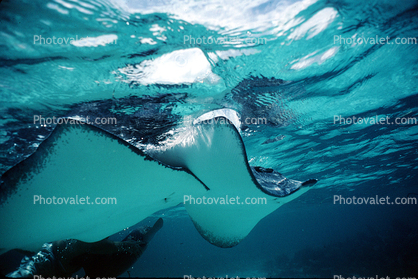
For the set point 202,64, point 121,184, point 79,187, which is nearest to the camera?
point 79,187

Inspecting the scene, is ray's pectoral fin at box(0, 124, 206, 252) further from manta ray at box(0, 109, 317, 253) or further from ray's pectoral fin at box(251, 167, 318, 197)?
ray's pectoral fin at box(251, 167, 318, 197)

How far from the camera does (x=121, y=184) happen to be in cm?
305

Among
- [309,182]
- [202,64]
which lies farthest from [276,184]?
[202,64]

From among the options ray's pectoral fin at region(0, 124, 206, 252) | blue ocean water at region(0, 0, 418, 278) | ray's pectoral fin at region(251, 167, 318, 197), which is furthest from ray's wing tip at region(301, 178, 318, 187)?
blue ocean water at region(0, 0, 418, 278)

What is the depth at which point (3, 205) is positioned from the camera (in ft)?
8.89

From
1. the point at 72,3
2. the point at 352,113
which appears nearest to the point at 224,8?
the point at 72,3

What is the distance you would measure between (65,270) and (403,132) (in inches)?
575

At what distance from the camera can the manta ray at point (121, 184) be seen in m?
2.40

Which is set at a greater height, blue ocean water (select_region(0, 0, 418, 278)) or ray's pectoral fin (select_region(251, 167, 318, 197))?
blue ocean water (select_region(0, 0, 418, 278))

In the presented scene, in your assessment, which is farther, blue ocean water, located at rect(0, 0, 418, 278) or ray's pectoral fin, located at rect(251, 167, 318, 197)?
Answer: blue ocean water, located at rect(0, 0, 418, 278)

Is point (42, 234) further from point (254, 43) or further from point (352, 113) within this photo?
point (352, 113)

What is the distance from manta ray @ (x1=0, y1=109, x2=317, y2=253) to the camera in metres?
2.40

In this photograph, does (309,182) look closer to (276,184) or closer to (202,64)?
(276,184)

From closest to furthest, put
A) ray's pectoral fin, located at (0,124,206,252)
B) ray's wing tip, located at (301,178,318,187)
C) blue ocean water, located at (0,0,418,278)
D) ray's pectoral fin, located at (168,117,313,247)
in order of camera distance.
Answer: ray's pectoral fin, located at (0,124,206,252), ray's pectoral fin, located at (168,117,313,247), ray's wing tip, located at (301,178,318,187), blue ocean water, located at (0,0,418,278)
